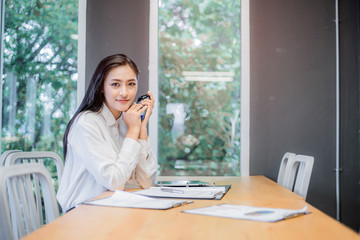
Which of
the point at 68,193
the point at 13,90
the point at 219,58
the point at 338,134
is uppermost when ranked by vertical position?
the point at 219,58

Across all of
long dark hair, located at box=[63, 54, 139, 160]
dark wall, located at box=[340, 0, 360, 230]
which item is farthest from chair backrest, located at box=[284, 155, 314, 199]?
long dark hair, located at box=[63, 54, 139, 160]

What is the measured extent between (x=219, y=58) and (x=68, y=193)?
1900 millimetres

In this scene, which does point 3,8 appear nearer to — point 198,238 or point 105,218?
point 105,218

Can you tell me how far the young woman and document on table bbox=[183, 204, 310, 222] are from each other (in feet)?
2.30

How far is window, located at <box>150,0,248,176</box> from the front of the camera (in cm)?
332

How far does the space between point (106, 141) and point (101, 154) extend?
143 mm

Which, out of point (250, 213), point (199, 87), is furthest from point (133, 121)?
point (199, 87)

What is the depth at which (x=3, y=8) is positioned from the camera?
339 cm

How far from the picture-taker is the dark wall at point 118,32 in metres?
3.29

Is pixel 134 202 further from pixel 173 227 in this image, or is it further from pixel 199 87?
pixel 199 87

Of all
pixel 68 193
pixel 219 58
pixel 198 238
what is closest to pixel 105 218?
pixel 198 238

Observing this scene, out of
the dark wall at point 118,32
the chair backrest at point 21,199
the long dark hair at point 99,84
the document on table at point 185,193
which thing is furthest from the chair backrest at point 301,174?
the dark wall at point 118,32

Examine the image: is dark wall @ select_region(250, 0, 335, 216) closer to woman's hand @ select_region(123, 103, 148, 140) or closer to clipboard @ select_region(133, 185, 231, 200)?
woman's hand @ select_region(123, 103, 148, 140)

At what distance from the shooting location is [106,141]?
2002 millimetres
